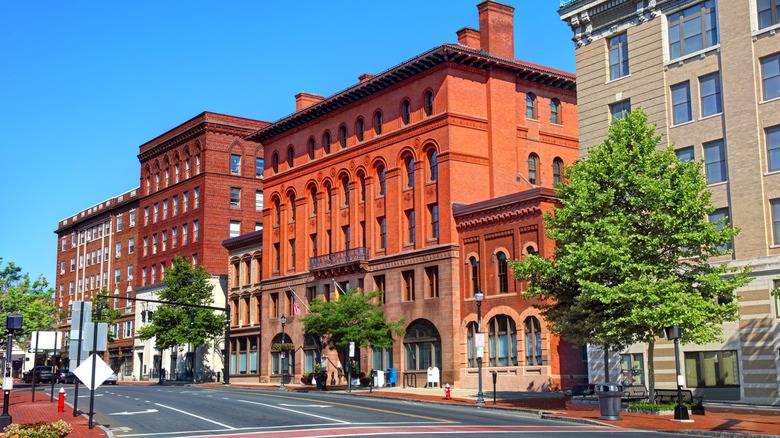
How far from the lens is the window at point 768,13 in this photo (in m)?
37.5

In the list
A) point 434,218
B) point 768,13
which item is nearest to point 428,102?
point 434,218

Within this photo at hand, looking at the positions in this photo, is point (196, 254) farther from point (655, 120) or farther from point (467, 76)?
point (655, 120)

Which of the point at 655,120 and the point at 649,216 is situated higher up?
the point at 655,120

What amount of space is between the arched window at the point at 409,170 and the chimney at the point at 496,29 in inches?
343

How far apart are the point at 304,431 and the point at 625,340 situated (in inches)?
567

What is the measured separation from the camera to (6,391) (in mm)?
26984

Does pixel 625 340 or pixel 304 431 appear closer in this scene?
pixel 304 431

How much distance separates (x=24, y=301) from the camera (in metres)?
83.6

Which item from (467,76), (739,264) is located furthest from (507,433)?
(467,76)

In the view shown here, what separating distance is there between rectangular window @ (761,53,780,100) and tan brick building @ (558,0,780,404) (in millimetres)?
41

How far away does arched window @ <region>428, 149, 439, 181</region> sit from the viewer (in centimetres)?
5703

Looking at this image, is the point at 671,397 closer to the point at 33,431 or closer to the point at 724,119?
the point at 724,119

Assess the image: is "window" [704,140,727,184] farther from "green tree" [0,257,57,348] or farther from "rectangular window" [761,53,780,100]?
"green tree" [0,257,57,348]

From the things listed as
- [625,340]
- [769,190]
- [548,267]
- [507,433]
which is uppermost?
[769,190]
